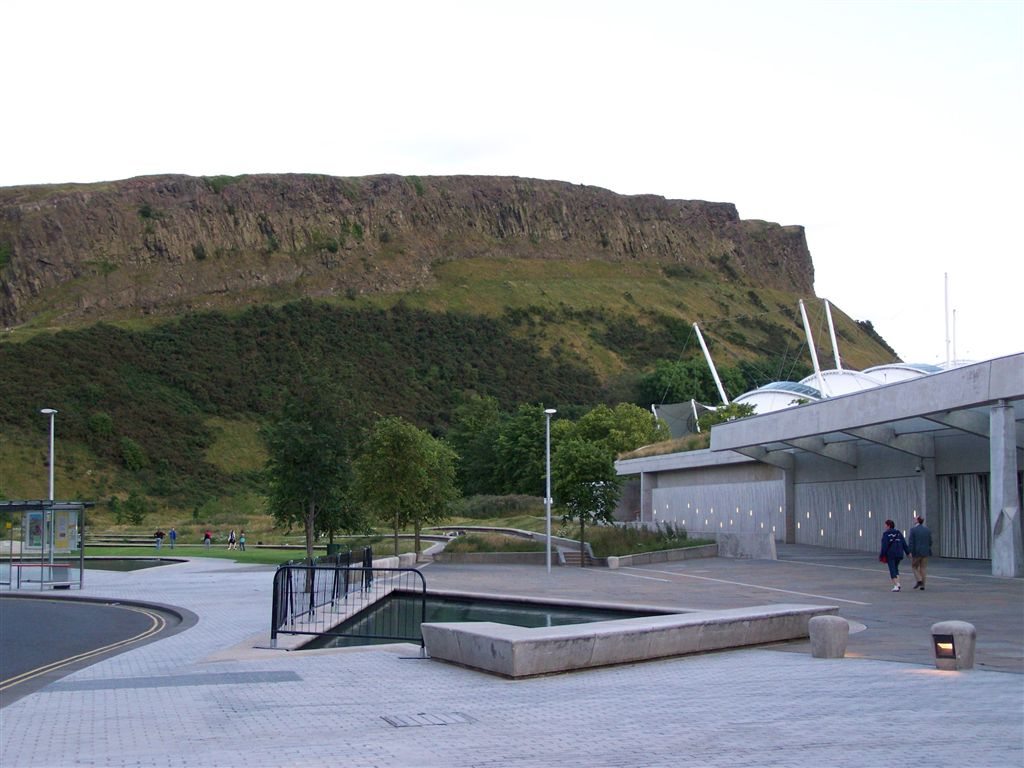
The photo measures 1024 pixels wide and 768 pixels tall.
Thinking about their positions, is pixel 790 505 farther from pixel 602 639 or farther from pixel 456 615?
pixel 602 639

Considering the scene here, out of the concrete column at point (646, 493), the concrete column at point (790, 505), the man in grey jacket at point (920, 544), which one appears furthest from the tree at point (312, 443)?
the concrete column at point (646, 493)

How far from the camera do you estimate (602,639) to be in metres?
13.5

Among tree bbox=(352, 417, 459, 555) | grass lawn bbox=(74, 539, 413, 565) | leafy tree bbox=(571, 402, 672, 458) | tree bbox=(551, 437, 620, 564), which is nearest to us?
tree bbox=(352, 417, 459, 555)

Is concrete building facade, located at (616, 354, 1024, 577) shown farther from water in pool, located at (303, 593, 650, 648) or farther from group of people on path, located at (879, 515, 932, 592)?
water in pool, located at (303, 593, 650, 648)

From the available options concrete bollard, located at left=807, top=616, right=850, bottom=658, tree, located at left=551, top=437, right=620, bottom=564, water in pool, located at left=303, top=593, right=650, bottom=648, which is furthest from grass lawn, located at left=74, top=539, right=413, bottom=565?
concrete bollard, located at left=807, top=616, right=850, bottom=658

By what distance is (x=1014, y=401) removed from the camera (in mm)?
26844

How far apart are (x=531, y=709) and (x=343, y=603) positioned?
12.5 metres

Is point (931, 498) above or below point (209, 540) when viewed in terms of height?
above

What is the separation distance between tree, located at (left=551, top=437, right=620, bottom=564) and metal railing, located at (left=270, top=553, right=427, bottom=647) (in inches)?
546

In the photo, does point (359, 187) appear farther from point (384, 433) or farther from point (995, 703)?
point (995, 703)

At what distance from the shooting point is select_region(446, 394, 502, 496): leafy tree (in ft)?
286

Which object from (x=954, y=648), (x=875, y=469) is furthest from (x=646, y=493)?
(x=954, y=648)

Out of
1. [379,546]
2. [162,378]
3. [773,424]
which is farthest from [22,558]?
[162,378]

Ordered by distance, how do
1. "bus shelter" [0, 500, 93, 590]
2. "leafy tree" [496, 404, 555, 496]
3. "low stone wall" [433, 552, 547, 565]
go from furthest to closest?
1. "leafy tree" [496, 404, 555, 496]
2. "low stone wall" [433, 552, 547, 565]
3. "bus shelter" [0, 500, 93, 590]
